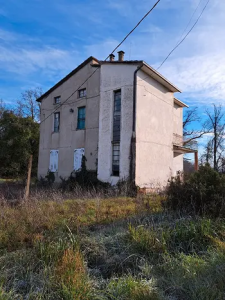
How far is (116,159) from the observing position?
46.8ft

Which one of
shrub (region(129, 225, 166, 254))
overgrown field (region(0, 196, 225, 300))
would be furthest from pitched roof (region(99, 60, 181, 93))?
shrub (region(129, 225, 166, 254))

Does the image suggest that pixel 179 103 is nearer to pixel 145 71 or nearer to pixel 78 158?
pixel 145 71

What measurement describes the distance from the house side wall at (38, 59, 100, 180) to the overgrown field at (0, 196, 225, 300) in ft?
31.9

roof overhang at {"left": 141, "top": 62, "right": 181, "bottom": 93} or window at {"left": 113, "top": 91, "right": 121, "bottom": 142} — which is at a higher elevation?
roof overhang at {"left": 141, "top": 62, "right": 181, "bottom": 93}

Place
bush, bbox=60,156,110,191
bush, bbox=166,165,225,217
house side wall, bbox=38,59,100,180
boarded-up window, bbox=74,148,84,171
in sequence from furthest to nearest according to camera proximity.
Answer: boarded-up window, bbox=74,148,84,171, house side wall, bbox=38,59,100,180, bush, bbox=60,156,110,191, bush, bbox=166,165,225,217

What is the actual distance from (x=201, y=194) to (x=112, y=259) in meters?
3.04

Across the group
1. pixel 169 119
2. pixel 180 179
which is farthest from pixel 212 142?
pixel 180 179

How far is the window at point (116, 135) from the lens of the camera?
1416 centimetres

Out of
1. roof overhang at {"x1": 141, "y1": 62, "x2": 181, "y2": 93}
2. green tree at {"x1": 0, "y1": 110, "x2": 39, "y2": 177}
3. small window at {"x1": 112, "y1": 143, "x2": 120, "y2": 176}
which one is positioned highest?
roof overhang at {"x1": 141, "y1": 62, "x2": 181, "y2": 93}

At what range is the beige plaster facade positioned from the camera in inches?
546

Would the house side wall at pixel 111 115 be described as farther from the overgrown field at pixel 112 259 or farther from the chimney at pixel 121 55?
the overgrown field at pixel 112 259

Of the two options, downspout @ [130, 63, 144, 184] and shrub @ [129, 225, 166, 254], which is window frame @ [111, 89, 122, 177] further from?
shrub @ [129, 225, 166, 254]

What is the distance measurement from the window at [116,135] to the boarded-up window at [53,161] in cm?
571

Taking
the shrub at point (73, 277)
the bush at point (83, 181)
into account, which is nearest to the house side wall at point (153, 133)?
the bush at point (83, 181)
